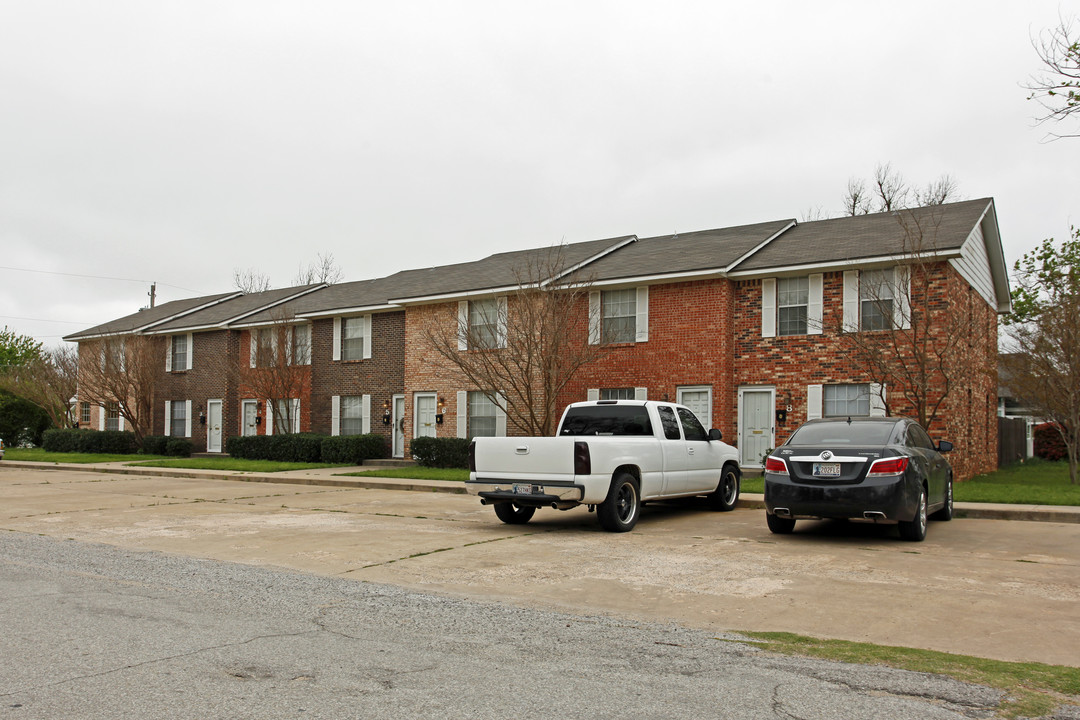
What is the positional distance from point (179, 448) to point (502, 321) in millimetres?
15980

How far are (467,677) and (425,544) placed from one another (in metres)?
5.90

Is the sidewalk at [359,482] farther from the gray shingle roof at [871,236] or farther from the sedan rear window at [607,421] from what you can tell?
the gray shingle roof at [871,236]

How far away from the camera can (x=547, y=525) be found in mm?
13297

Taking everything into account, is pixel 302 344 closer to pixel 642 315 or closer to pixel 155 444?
pixel 155 444

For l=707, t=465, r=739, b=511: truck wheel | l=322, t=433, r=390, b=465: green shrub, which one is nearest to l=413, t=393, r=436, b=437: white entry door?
l=322, t=433, r=390, b=465: green shrub

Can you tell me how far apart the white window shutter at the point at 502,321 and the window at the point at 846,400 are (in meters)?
8.07

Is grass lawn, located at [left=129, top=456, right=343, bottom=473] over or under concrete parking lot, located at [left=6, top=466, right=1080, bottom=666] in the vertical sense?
under

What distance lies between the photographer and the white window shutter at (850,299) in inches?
800

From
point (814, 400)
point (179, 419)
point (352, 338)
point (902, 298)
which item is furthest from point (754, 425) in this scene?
point (179, 419)

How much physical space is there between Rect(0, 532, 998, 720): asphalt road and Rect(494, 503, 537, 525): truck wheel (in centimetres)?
552

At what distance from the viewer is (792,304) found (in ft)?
70.3

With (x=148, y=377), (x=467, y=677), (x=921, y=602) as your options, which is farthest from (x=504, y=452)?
(x=148, y=377)

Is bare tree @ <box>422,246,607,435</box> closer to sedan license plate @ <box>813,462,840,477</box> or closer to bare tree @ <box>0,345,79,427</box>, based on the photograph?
sedan license plate @ <box>813,462,840,477</box>

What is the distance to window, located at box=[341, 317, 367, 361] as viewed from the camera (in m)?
30.1
